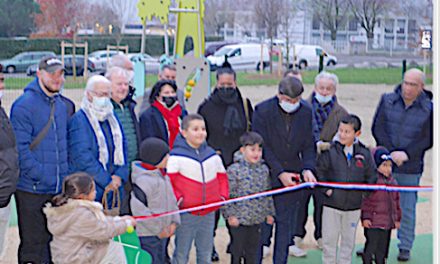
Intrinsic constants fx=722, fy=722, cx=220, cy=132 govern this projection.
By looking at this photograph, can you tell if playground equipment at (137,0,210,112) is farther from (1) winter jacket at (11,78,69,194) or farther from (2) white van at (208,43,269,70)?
(2) white van at (208,43,269,70)

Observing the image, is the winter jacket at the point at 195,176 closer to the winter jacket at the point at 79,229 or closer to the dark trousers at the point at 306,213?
the winter jacket at the point at 79,229

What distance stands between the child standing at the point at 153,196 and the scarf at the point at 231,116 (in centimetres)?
83

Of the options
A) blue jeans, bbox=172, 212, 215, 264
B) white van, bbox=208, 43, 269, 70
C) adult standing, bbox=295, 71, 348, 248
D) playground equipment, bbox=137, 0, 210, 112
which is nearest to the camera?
blue jeans, bbox=172, 212, 215, 264

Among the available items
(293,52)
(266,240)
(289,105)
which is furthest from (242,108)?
(293,52)

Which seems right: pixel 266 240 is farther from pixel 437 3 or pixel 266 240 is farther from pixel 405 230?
pixel 437 3

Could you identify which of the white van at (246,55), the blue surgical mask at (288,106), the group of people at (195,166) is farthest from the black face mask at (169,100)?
the white van at (246,55)

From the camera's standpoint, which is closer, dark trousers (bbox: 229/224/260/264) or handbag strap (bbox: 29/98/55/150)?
handbag strap (bbox: 29/98/55/150)

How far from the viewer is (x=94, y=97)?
4.30 meters

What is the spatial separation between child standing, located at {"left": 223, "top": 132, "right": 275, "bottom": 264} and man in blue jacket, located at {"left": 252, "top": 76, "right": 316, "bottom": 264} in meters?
0.19

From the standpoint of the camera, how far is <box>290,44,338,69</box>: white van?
12.3m

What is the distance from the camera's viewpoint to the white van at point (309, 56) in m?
12.3

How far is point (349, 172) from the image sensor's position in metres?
4.66

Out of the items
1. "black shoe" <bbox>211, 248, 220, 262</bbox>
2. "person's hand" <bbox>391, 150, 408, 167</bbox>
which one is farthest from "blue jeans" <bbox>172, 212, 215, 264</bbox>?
"person's hand" <bbox>391, 150, 408, 167</bbox>

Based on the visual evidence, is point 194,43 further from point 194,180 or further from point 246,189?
point 194,180
